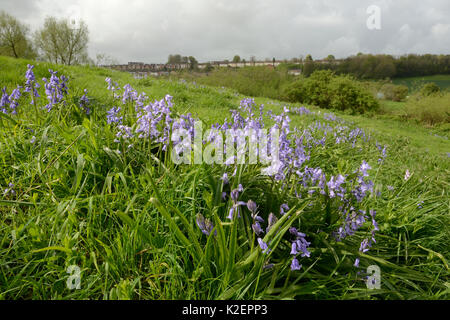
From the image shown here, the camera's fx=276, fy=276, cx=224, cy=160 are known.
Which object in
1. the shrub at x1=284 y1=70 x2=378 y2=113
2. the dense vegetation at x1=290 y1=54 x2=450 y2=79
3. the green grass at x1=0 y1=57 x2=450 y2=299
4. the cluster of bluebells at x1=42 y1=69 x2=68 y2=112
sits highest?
the dense vegetation at x1=290 y1=54 x2=450 y2=79

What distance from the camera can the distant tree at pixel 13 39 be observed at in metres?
39.0

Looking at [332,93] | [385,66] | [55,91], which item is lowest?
[55,91]

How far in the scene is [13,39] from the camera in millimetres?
39344

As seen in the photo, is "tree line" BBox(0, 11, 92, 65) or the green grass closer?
the green grass

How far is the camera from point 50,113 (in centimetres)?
348

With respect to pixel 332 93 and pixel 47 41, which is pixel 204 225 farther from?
pixel 47 41

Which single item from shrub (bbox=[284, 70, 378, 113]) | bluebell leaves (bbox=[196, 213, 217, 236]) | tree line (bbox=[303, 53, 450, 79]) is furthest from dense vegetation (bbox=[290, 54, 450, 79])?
bluebell leaves (bbox=[196, 213, 217, 236])

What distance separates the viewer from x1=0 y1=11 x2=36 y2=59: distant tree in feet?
128

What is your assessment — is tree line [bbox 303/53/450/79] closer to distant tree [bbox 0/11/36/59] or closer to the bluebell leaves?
the bluebell leaves

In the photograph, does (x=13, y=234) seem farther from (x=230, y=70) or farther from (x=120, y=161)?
(x=230, y=70)

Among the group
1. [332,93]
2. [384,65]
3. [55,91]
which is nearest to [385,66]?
[384,65]

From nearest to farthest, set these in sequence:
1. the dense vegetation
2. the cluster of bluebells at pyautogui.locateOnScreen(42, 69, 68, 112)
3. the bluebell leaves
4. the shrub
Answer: the bluebell leaves, the cluster of bluebells at pyautogui.locateOnScreen(42, 69, 68, 112), the shrub, the dense vegetation
